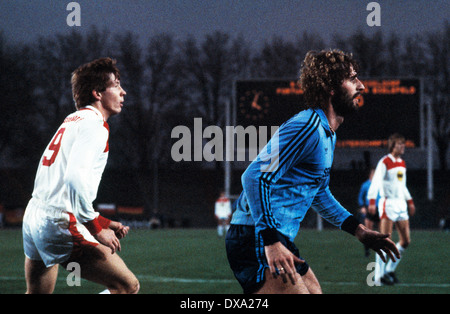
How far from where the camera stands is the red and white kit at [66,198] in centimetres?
362

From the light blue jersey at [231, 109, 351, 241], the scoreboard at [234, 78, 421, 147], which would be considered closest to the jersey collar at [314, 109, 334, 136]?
the light blue jersey at [231, 109, 351, 241]

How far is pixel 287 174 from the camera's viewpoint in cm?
308

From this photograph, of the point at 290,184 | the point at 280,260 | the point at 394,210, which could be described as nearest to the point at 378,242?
the point at 290,184

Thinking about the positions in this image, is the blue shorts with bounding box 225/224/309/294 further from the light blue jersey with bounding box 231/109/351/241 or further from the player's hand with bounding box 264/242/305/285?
the player's hand with bounding box 264/242/305/285

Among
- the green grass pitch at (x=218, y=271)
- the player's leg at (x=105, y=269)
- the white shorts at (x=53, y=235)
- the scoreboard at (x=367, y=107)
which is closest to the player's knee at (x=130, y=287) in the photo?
the player's leg at (x=105, y=269)

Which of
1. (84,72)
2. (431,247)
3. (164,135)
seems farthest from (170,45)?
(84,72)

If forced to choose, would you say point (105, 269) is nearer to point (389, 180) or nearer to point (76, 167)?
point (76, 167)

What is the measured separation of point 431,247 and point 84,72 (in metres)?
14.2

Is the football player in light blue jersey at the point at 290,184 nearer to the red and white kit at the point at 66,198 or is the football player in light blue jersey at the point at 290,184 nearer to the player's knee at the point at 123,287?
the red and white kit at the point at 66,198

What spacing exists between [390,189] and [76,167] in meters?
6.85

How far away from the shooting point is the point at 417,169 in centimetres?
4119

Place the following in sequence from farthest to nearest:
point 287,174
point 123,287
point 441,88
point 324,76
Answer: point 441,88
point 123,287
point 324,76
point 287,174

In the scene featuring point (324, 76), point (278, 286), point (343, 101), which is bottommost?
point (278, 286)
